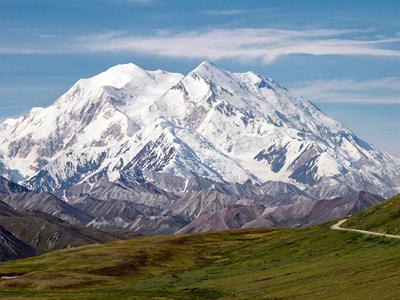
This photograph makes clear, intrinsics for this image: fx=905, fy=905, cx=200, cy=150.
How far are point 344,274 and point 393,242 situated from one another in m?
22.0

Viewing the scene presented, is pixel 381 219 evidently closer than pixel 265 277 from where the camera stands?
No

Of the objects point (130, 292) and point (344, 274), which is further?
point (130, 292)

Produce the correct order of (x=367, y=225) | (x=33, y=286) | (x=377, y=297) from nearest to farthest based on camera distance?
(x=377, y=297) < (x=33, y=286) < (x=367, y=225)

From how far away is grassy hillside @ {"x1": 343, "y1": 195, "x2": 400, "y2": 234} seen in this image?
559 feet

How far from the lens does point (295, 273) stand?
151 m

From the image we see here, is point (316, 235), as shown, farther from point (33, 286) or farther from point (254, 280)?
point (33, 286)

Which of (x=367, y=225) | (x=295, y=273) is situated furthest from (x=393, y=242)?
(x=367, y=225)

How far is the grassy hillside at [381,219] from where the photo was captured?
559 feet

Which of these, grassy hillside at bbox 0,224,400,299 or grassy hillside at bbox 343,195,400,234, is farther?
grassy hillside at bbox 343,195,400,234

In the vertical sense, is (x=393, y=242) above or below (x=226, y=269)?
above

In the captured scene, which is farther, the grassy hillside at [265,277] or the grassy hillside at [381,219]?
the grassy hillside at [381,219]

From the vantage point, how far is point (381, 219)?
180875mm

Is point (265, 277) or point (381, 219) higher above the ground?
point (381, 219)

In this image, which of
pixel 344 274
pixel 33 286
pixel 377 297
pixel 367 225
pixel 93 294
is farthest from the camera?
pixel 367 225
